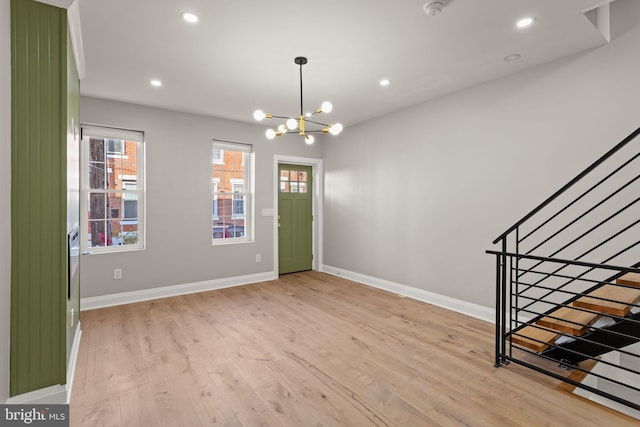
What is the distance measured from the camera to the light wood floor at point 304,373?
204 cm

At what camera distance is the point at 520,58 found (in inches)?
122

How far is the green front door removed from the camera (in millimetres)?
6027

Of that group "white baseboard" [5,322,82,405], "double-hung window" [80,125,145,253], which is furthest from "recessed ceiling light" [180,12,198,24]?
"white baseboard" [5,322,82,405]

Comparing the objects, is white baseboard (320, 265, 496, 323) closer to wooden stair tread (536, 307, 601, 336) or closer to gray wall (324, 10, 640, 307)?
gray wall (324, 10, 640, 307)

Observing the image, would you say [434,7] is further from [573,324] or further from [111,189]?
[111,189]

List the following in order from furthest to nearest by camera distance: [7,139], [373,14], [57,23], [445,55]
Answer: [445,55] < [373,14] < [57,23] < [7,139]

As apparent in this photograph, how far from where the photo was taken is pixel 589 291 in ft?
7.22

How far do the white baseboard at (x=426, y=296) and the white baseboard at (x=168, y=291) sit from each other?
144cm

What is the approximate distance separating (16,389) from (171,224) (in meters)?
2.91

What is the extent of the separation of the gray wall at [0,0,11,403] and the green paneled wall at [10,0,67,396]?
5 cm

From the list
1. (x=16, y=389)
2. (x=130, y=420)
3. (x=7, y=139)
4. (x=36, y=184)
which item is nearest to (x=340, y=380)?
(x=130, y=420)

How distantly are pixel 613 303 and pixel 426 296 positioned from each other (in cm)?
222

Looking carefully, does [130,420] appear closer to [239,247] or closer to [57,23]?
[57,23]

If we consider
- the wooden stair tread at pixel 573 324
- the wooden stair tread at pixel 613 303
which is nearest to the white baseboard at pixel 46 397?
the wooden stair tread at pixel 573 324
